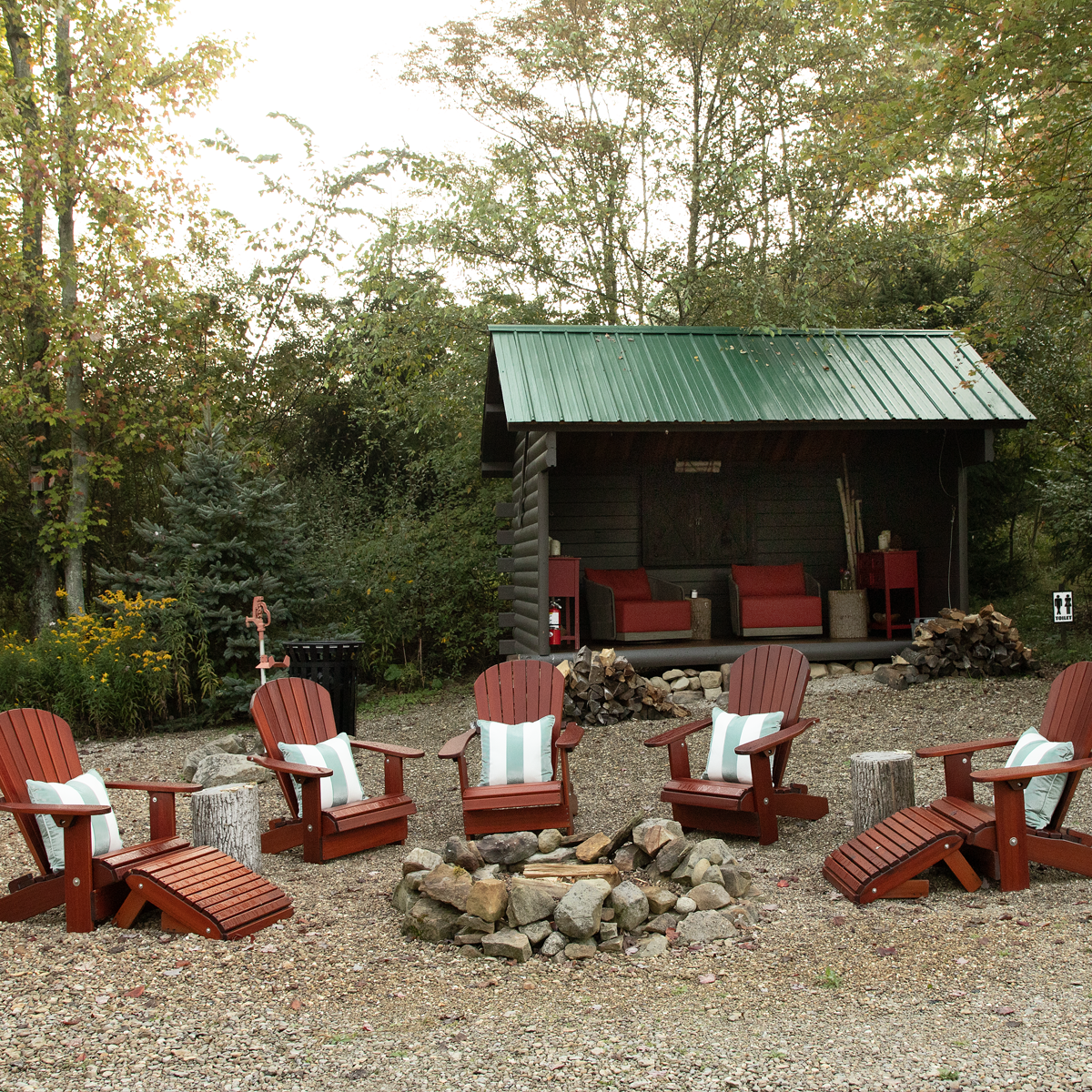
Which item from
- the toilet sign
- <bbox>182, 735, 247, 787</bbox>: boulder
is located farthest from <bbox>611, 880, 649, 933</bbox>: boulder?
the toilet sign

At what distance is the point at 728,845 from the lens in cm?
456

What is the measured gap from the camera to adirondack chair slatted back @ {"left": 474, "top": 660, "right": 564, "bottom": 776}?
16.6 ft

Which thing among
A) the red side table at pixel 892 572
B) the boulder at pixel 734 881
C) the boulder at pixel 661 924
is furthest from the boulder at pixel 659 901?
the red side table at pixel 892 572

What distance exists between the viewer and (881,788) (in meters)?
4.25

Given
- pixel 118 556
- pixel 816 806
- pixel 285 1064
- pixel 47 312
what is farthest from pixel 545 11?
pixel 285 1064

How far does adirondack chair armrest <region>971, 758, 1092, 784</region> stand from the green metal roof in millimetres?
4680

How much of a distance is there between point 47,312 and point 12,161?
5.68 ft

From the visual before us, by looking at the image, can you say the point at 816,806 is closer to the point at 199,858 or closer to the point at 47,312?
the point at 199,858

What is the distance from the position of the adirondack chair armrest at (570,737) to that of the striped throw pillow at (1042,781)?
1.94 metres

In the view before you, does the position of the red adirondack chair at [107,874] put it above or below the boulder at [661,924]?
above

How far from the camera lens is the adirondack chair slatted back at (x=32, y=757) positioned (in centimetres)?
360

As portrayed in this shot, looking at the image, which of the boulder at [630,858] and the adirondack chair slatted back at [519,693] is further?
the adirondack chair slatted back at [519,693]

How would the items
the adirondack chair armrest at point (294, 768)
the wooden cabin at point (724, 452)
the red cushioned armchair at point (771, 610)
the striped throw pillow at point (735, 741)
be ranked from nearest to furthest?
the adirondack chair armrest at point (294, 768), the striped throw pillow at point (735, 741), the wooden cabin at point (724, 452), the red cushioned armchair at point (771, 610)

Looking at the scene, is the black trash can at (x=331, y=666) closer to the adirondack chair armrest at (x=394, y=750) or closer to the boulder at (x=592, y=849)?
the adirondack chair armrest at (x=394, y=750)
